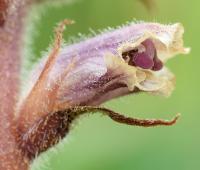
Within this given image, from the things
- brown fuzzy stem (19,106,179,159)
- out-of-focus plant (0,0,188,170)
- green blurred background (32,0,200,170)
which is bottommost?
brown fuzzy stem (19,106,179,159)

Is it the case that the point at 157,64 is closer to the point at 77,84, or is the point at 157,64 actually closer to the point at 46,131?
the point at 77,84

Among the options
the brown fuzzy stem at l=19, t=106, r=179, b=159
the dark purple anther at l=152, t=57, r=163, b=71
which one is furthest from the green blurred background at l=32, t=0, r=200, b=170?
the dark purple anther at l=152, t=57, r=163, b=71

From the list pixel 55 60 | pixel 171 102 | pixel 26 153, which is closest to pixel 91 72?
pixel 55 60

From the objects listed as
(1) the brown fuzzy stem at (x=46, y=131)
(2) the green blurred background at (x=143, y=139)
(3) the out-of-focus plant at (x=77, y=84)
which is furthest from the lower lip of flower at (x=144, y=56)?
(2) the green blurred background at (x=143, y=139)

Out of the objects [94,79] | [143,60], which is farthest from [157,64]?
[94,79]

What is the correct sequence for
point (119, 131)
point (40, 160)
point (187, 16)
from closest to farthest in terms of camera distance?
point (40, 160) < point (119, 131) < point (187, 16)

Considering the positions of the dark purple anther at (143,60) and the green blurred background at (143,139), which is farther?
the green blurred background at (143,139)

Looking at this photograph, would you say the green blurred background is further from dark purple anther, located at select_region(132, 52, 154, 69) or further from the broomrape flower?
dark purple anther, located at select_region(132, 52, 154, 69)

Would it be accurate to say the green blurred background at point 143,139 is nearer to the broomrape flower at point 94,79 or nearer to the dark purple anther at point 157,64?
the broomrape flower at point 94,79

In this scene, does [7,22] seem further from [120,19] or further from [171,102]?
[120,19]
